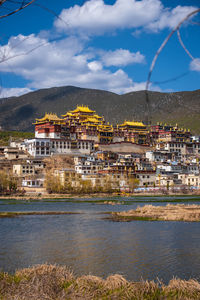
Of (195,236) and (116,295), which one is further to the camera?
(195,236)

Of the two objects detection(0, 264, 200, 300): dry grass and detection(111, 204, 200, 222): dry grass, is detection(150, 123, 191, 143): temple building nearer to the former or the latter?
detection(111, 204, 200, 222): dry grass

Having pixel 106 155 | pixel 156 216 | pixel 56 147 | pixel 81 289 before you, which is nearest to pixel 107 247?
pixel 81 289

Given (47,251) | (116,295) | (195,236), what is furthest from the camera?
(195,236)

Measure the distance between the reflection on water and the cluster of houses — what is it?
59059 mm

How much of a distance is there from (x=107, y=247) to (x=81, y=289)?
1245cm

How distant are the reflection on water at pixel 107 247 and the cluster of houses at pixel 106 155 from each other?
59059mm

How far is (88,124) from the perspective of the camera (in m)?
135

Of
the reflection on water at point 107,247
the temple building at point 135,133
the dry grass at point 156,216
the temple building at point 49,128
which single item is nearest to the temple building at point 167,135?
the temple building at point 135,133

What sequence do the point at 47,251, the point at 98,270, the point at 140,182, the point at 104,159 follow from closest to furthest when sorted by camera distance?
the point at 98,270 → the point at 47,251 → the point at 140,182 → the point at 104,159

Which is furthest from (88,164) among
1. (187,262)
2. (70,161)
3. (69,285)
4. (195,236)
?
(69,285)

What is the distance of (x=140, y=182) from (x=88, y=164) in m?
14.1

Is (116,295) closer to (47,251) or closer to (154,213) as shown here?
(47,251)

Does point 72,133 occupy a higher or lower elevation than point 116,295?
higher

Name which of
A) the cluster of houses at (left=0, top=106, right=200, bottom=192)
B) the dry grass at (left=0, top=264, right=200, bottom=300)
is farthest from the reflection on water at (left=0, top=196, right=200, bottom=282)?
the cluster of houses at (left=0, top=106, right=200, bottom=192)
